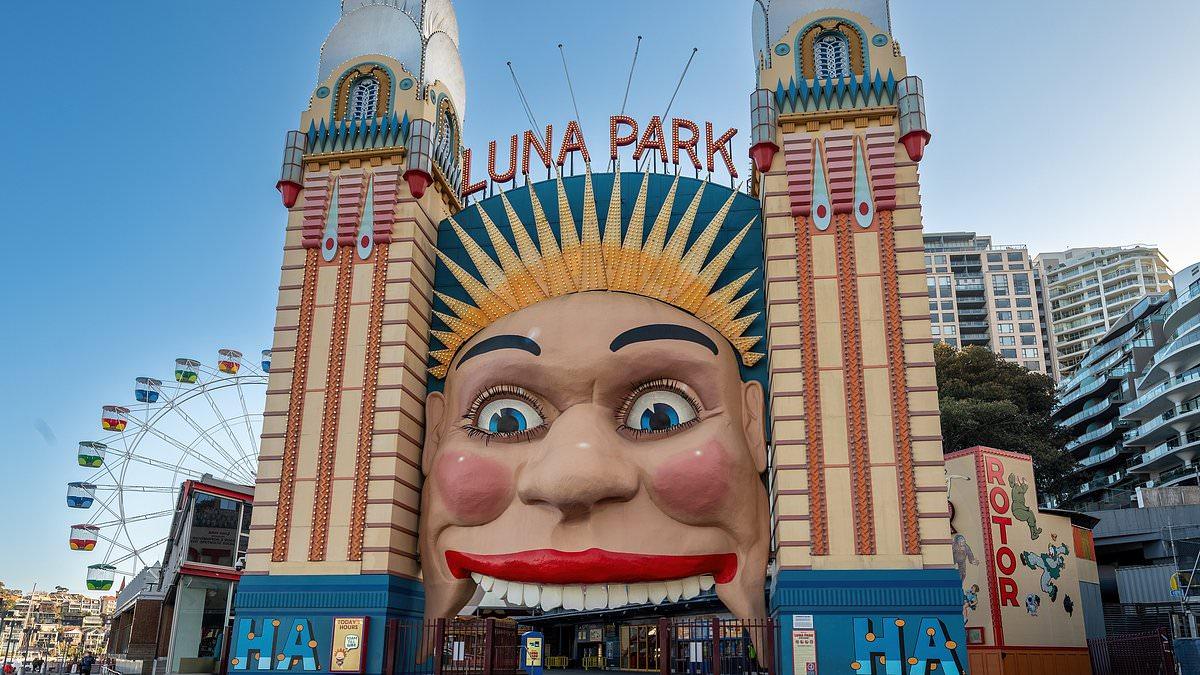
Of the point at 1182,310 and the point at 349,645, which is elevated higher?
the point at 1182,310

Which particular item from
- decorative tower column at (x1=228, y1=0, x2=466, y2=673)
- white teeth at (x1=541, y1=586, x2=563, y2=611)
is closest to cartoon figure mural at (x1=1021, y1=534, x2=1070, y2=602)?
white teeth at (x1=541, y1=586, x2=563, y2=611)

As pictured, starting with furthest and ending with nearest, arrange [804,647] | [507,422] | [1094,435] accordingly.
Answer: [1094,435]
[507,422]
[804,647]

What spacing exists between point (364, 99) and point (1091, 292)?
4595 inches

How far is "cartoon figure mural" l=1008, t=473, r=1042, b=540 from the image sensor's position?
84.7 feet

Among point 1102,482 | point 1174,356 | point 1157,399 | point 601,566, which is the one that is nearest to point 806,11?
point 601,566

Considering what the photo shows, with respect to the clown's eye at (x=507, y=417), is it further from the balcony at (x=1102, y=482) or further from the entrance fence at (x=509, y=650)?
the balcony at (x=1102, y=482)

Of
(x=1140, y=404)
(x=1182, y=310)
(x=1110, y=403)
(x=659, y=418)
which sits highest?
(x=1182, y=310)

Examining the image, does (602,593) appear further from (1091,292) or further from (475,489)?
(1091,292)

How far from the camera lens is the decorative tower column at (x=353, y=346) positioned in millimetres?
17750

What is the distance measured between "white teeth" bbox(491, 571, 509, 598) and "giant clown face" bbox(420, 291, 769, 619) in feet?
0.06

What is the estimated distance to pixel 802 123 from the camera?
1900 cm

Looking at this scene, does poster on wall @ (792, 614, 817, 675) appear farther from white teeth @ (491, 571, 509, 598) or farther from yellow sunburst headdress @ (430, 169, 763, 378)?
white teeth @ (491, 571, 509, 598)

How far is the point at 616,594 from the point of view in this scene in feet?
56.9

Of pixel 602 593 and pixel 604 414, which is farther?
pixel 604 414
